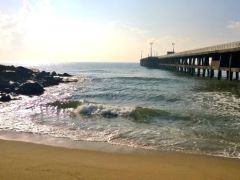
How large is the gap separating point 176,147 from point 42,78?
36073 mm

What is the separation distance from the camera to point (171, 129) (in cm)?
1416

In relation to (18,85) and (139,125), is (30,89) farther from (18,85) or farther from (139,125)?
(139,125)

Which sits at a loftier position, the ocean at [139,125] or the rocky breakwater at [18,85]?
the rocky breakwater at [18,85]

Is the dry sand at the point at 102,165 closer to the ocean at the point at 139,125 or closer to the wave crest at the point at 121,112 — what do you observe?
the ocean at the point at 139,125

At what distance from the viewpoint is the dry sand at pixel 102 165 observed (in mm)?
7781

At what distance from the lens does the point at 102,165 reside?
8656mm

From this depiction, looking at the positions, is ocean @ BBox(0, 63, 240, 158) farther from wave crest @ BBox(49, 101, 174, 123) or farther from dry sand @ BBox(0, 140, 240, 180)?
dry sand @ BBox(0, 140, 240, 180)

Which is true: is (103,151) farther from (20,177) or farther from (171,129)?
(171,129)

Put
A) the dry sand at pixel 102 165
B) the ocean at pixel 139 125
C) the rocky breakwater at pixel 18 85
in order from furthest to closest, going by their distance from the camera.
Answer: the rocky breakwater at pixel 18 85 → the ocean at pixel 139 125 → the dry sand at pixel 102 165

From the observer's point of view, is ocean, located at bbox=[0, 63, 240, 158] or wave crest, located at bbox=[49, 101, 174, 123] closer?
ocean, located at bbox=[0, 63, 240, 158]

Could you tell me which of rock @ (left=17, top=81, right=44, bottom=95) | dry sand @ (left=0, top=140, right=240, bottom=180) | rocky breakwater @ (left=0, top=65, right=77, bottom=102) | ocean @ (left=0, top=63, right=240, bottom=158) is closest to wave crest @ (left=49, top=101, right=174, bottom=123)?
ocean @ (left=0, top=63, right=240, bottom=158)

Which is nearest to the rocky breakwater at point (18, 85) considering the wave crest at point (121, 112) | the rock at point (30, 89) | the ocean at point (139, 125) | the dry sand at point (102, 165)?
the rock at point (30, 89)

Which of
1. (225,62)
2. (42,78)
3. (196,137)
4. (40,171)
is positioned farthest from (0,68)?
(40,171)

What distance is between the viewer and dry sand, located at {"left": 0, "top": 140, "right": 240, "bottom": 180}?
7781mm
